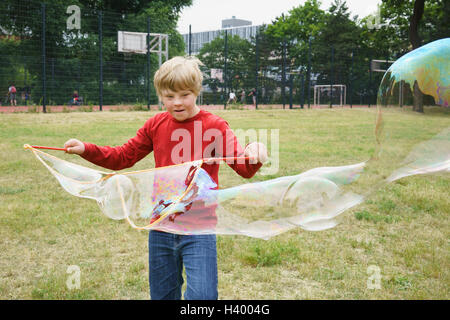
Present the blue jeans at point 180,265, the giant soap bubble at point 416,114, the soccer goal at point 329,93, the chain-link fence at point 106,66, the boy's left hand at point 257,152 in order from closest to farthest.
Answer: the boy's left hand at point 257,152 < the blue jeans at point 180,265 < the giant soap bubble at point 416,114 < the chain-link fence at point 106,66 < the soccer goal at point 329,93

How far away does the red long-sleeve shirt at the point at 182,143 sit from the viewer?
77.3 inches

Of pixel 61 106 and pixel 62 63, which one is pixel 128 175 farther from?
pixel 62 63

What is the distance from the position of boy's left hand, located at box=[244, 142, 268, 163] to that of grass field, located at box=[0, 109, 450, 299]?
1.10 metres

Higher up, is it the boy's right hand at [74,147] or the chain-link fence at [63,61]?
the chain-link fence at [63,61]

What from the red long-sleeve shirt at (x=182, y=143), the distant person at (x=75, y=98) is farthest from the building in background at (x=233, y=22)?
the red long-sleeve shirt at (x=182, y=143)

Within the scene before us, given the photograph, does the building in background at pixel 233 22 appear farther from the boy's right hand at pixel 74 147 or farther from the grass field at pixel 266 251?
the boy's right hand at pixel 74 147

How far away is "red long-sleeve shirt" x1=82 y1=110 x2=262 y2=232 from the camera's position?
1.96 m

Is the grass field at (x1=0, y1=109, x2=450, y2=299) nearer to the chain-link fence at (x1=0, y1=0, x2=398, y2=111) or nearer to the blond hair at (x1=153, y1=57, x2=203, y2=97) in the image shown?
the blond hair at (x1=153, y1=57, x2=203, y2=97)

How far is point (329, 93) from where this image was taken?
82.4ft

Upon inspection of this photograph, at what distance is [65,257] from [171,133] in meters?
1.70

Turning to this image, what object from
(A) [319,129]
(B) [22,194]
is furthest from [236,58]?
(B) [22,194]

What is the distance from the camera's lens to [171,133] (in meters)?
2.05

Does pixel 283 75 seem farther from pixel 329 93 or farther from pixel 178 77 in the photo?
pixel 178 77

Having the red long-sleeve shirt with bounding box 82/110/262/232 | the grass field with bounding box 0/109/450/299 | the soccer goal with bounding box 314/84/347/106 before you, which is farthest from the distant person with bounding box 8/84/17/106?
the soccer goal with bounding box 314/84/347/106
